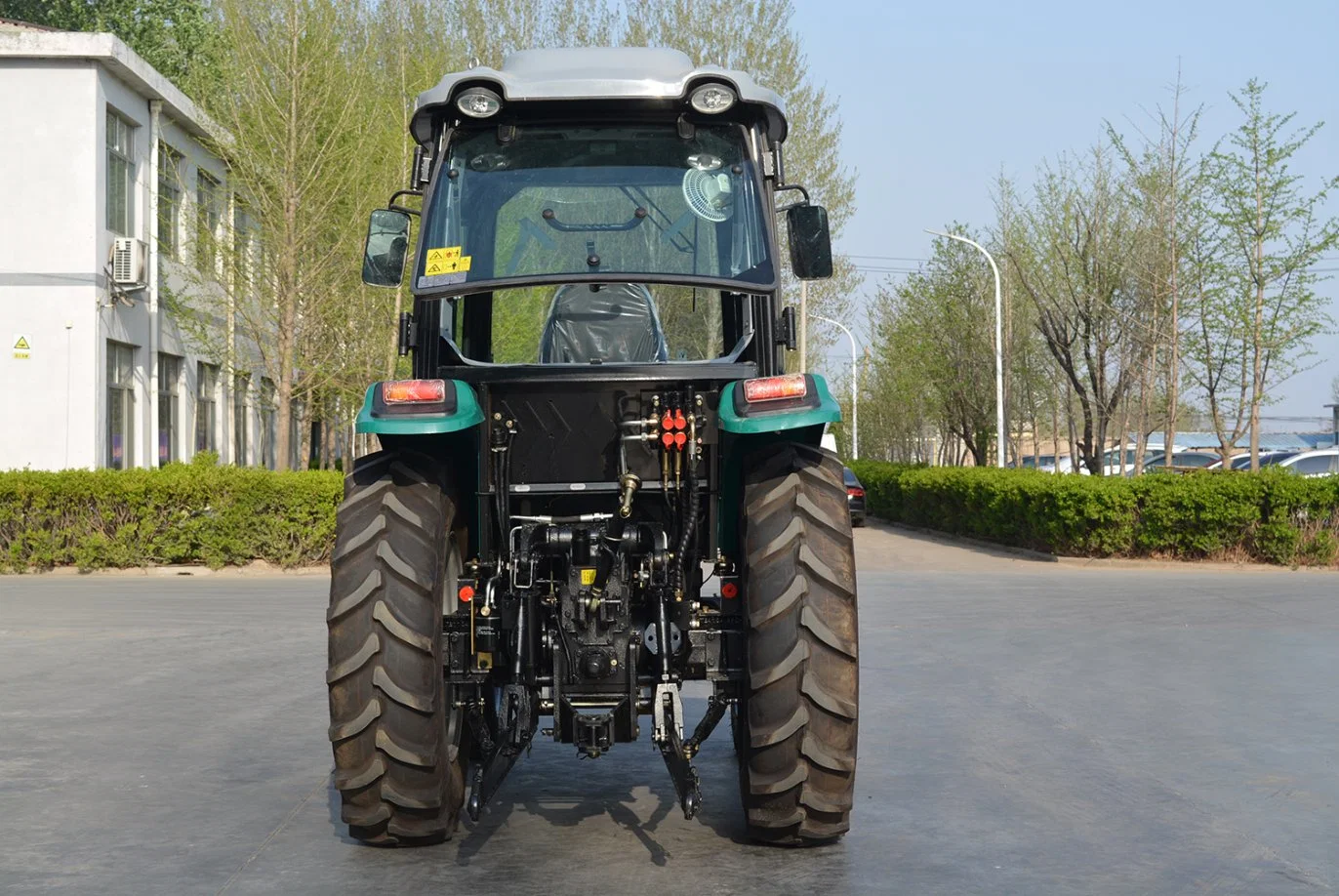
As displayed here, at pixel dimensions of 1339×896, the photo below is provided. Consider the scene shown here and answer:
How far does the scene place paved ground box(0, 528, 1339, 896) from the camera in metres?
6.13

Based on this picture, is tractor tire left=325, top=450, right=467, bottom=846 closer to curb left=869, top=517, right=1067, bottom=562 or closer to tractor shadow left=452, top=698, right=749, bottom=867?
tractor shadow left=452, top=698, right=749, bottom=867

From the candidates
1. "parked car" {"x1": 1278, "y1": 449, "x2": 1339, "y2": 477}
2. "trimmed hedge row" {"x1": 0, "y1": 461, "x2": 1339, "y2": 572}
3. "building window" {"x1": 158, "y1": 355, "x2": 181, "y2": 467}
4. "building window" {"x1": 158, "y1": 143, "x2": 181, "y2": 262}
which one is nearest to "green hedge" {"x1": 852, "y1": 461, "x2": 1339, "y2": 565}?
"trimmed hedge row" {"x1": 0, "y1": 461, "x2": 1339, "y2": 572}

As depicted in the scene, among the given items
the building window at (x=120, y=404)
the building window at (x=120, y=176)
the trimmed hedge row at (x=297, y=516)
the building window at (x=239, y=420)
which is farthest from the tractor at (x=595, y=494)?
the building window at (x=239, y=420)

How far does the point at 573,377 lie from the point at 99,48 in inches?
869

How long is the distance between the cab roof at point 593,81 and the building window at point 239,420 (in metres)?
28.7

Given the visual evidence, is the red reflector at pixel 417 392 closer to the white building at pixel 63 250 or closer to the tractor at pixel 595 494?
the tractor at pixel 595 494

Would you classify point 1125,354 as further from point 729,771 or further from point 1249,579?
point 729,771

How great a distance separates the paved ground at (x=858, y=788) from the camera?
Answer: 6.13 m

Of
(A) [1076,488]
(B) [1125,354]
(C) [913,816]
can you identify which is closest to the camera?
(C) [913,816]

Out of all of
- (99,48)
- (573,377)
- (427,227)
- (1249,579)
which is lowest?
(1249,579)

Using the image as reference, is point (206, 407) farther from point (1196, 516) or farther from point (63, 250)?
point (1196, 516)

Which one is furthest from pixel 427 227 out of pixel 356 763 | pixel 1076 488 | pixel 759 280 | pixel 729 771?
pixel 1076 488

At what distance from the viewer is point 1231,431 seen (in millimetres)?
31297

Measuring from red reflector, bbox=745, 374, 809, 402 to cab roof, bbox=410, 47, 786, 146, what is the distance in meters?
1.17
